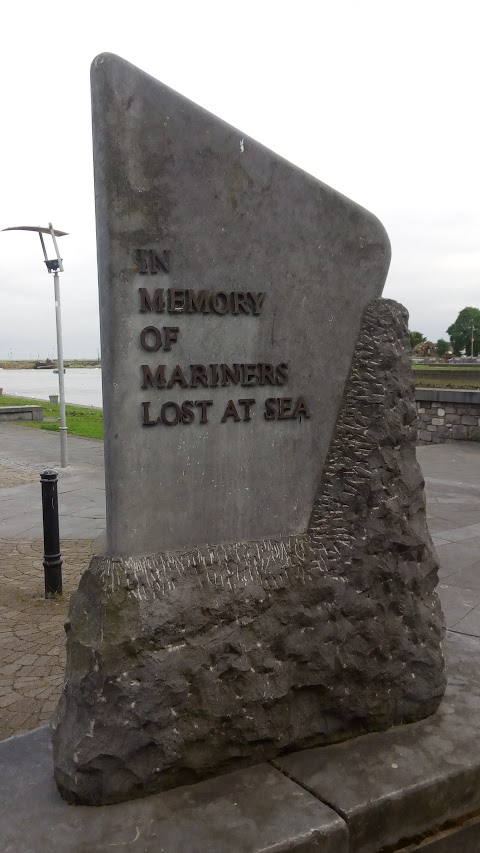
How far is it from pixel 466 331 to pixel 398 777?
68.3 m

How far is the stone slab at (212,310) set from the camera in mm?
2287

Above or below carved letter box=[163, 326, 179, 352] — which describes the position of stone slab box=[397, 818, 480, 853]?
below

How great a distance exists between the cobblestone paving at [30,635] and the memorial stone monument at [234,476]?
4.25 feet

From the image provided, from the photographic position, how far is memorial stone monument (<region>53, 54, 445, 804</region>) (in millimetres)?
2307

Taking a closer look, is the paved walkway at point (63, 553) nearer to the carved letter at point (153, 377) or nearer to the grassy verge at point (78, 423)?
the carved letter at point (153, 377)

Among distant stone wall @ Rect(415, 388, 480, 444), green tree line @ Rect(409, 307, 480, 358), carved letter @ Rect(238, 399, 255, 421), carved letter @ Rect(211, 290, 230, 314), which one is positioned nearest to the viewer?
carved letter @ Rect(211, 290, 230, 314)

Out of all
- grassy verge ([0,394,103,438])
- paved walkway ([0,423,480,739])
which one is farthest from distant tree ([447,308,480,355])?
paved walkway ([0,423,480,739])

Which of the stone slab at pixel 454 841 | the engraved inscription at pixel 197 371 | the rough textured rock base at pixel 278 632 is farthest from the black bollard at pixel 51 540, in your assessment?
the stone slab at pixel 454 841

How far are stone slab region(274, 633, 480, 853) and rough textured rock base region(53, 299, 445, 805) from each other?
0.27 ft

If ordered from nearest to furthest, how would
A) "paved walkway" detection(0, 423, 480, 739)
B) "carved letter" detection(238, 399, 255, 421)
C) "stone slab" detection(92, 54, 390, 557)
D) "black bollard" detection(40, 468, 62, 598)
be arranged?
1. "stone slab" detection(92, 54, 390, 557)
2. "carved letter" detection(238, 399, 255, 421)
3. "paved walkway" detection(0, 423, 480, 739)
4. "black bollard" detection(40, 468, 62, 598)

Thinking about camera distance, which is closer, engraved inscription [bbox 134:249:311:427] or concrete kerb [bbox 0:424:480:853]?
concrete kerb [bbox 0:424:480:853]

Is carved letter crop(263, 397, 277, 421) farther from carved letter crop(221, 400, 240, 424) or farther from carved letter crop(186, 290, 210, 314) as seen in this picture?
carved letter crop(186, 290, 210, 314)

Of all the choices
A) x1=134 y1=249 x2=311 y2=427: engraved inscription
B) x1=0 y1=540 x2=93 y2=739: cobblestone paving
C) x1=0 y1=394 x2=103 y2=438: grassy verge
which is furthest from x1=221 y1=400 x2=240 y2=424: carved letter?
x1=0 y1=394 x2=103 y2=438: grassy verge

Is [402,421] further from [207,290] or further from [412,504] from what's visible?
[207,290]
